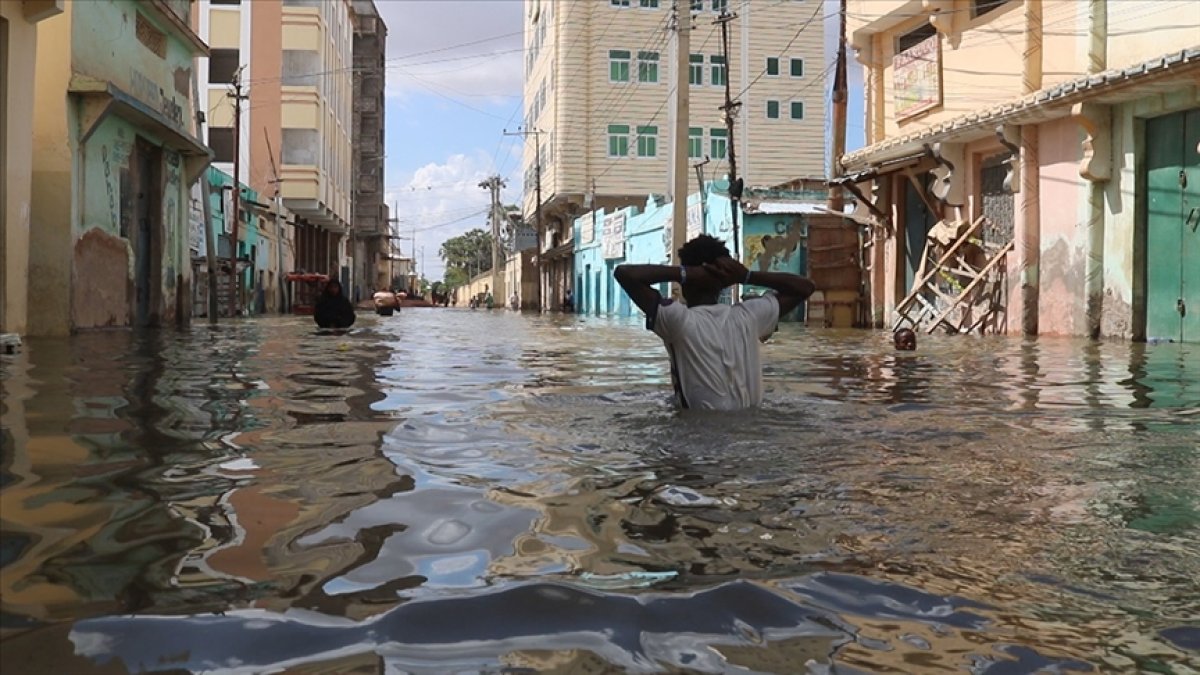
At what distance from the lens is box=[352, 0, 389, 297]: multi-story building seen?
2435 inches

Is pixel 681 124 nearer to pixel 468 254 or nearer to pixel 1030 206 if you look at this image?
pixel 1030 206

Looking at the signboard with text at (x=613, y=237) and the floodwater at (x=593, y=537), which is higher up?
the signboard with text at (x=613, y=237)

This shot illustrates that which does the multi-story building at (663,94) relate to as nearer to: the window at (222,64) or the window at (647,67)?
the window at (647,67)

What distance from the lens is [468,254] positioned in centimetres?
10919

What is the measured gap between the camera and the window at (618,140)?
42.2 metres

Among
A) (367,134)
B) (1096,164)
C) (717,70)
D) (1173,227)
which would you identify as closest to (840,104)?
(1096,164)

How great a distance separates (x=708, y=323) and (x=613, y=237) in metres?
36.1

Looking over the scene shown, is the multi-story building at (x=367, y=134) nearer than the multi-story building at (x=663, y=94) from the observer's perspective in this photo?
No

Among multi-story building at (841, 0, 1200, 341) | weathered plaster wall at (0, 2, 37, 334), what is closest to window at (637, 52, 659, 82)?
multi-story building at (841, 0, 1200, 341)

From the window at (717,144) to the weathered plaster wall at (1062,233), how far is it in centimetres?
2559

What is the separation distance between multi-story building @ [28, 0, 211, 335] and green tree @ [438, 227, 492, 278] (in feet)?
277

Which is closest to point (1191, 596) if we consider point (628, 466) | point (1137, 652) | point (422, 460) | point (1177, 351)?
point (1137, 652)

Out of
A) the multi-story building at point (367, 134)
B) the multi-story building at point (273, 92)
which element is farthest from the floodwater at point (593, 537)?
the multi-story building at point (367, 134)

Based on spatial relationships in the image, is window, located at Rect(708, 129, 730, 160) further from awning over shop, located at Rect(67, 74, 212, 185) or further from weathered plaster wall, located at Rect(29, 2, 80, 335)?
weathered plaster wall, located at Rect(29, 2, 80, 335)
